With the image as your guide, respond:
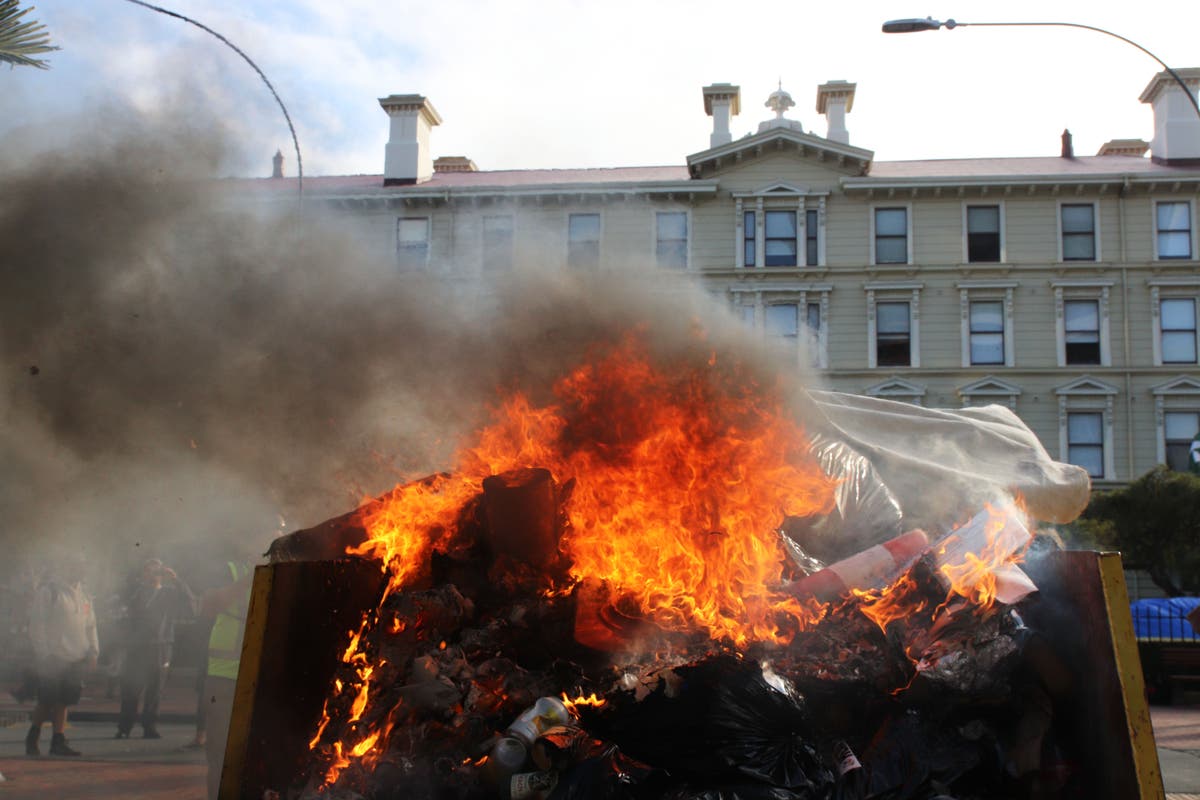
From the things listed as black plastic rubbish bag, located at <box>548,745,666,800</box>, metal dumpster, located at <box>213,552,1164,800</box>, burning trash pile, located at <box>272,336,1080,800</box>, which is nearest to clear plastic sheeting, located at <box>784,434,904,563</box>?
burning trash pile, located at <box>272,336,1080,800</box>

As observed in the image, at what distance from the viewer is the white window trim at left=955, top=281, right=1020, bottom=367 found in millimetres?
26344

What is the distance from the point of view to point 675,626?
4262 millimetres

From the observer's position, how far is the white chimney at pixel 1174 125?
1075 inches

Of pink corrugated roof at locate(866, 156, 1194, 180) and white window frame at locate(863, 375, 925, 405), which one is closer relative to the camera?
white window frame at locate(863, 375, 925, 405)

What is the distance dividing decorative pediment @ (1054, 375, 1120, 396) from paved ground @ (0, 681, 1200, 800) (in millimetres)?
16341

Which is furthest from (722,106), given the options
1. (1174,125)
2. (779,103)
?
(1174,125)

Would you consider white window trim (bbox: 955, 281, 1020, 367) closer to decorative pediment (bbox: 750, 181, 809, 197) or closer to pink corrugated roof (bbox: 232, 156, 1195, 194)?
pink corrugated roof (bbox: 232, 156, 1195, 194)

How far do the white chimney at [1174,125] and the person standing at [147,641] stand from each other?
27.3 meters

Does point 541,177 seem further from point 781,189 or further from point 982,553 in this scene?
point 982,553

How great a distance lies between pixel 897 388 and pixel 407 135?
14.3 metres

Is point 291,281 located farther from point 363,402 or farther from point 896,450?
point 896,450

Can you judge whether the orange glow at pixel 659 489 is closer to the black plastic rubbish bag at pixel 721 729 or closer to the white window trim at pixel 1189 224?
the black plastic rubbish bag at pixel 721 729

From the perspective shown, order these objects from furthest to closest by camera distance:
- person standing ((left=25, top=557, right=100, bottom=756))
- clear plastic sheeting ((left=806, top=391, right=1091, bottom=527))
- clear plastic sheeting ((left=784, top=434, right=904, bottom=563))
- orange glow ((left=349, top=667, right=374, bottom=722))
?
person standing ((left=25, top=557, right=100, bottom=756))
clear plastic sheeting ((left=806, top=391, right=1091, bottom=527))
clear plastic sheeting ((left=784, top=434, right=904, bottom=563))
orange glow ((left=349, top=667, right=374, bottom=722))

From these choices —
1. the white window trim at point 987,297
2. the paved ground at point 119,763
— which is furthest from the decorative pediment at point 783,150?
the paved ground at point 119,763
